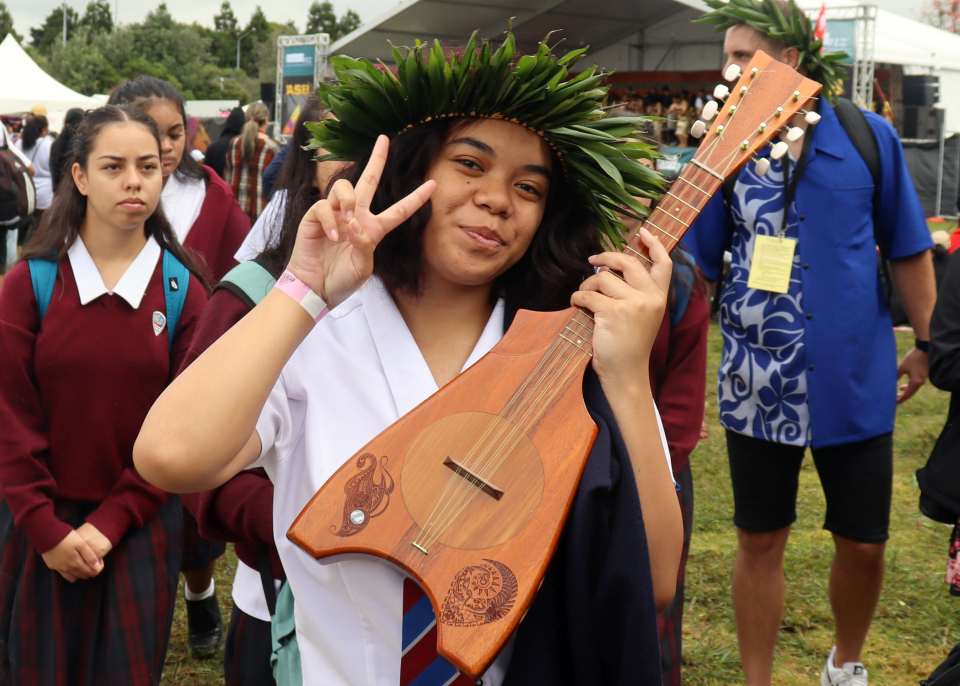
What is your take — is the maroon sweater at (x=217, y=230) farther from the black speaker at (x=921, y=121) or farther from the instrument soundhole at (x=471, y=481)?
the black speaker at (x=921, y=121)

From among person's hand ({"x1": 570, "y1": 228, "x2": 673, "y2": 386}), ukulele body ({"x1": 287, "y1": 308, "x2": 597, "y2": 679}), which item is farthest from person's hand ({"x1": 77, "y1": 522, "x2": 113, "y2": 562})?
person's hand ({"x1": 570, "y1": 228, "x2": 673, "y2": 386})

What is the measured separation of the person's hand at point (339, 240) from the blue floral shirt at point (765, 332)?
2.13 metres

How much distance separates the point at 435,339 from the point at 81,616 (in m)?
1.61

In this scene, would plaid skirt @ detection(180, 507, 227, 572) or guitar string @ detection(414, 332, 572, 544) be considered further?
plaid skirt @ detection(180, 507, 227, 572)

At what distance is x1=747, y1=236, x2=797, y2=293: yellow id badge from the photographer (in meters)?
3.18

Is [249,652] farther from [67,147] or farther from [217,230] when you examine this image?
[67,147]

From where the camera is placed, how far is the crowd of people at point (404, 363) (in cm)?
139

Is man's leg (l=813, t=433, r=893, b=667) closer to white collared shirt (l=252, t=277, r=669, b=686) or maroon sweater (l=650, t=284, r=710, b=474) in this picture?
maroon sweater (l=650, t=284, r=710, b=474)

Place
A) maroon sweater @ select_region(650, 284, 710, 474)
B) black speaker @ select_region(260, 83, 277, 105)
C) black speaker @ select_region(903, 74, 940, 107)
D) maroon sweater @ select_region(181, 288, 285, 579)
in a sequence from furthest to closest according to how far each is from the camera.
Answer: black speaker @ select_region(260, 83, 277, 105)
black speaker @ select_region(903, 74, 940, 107)
maroon sweater @ select_region(650, 284, 710, 474)
maroon sweater @ select_region(181, 288, 285, 579)

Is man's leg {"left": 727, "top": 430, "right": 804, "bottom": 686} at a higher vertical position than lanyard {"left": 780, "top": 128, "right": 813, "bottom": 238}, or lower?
lower

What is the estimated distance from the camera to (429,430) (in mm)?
1427

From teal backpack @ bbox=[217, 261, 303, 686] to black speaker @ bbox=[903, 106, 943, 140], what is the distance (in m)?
15.9

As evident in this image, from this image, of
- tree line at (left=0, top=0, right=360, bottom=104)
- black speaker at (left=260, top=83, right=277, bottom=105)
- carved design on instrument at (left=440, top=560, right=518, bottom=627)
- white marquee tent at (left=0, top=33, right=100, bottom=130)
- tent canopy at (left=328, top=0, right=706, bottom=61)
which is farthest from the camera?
tree line at (left=0, top=0, right=360, bottom=104)

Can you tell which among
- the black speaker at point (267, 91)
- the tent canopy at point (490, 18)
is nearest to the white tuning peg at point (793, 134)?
the tent canopy at point (490, 18)
